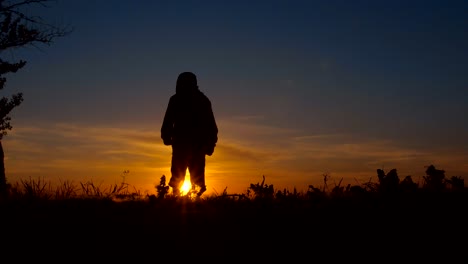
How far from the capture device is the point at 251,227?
609 centimetres

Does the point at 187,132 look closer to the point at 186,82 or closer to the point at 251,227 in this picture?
the point at 186,82

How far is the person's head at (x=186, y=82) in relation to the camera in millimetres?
12727

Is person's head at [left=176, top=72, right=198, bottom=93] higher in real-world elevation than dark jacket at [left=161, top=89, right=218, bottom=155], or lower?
higher

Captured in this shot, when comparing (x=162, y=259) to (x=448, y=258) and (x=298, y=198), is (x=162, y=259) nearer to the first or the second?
(x=448, y=258)

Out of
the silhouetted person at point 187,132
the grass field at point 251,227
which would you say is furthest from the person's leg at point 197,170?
the grass field at point 251,227

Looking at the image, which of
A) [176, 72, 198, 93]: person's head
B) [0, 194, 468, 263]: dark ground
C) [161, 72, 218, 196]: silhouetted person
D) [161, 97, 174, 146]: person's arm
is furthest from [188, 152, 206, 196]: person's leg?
[0, 194, 468, 263]: dark ground

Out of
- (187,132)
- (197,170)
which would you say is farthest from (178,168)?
(187,132)

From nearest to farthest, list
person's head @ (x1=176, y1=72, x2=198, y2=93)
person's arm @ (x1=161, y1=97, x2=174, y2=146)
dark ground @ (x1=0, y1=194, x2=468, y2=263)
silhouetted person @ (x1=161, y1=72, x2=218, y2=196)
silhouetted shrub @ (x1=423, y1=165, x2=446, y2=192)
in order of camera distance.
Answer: dark ground @ (x1=0, y1=194, x2=468, y2=263)
silhouetted shrub @ (x1=423, y1=165, x2=446, y2=192)
person's head @ (x1=176, y1=72, x2=198, y2=93)
silhouetted person @ (x1=161, y1=72, x2=218, y2=196)
person's arm @ (x1=161, y1=97, x2=174, y2=146)

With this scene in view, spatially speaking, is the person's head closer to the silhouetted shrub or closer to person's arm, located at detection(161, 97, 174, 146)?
person's arm, located at detection(161, 97, 174, 146)

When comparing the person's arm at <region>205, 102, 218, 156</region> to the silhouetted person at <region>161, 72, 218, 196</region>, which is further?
the person's arm at <region>205, 102, 218, 156</region>

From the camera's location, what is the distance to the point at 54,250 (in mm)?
5332

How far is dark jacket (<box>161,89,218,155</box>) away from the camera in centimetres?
1289

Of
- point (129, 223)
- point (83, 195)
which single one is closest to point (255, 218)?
point (129, 223)

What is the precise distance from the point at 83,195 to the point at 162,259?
3994 mm
